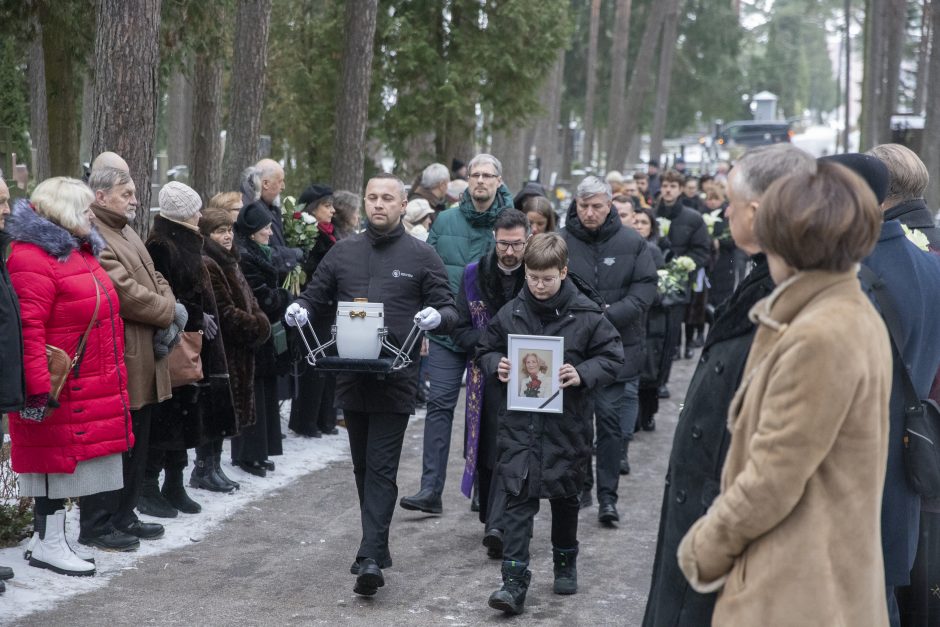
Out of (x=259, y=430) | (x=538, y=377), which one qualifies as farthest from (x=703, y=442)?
(x=259, y=430)

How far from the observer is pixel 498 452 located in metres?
6.55

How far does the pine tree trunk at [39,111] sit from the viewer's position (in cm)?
1642

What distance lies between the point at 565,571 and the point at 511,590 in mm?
572

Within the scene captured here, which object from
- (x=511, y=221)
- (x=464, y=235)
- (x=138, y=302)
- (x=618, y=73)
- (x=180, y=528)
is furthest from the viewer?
(x=618, y=73)

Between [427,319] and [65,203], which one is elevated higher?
[65,203]

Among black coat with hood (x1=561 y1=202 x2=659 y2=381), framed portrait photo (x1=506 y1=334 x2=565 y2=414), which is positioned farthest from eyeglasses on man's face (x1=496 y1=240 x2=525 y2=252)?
black coat with hood (x1=561 y1=202 x2=659 y2=381)

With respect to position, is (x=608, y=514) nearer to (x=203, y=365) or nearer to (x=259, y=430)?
(x=259, y=430)

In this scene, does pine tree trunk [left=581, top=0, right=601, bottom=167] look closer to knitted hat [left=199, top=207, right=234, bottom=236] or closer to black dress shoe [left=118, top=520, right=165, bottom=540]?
knitted hat [left=199, top=207, right=234, bottom=236]

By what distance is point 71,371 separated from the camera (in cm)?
643

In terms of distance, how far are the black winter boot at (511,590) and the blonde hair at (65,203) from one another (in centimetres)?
270

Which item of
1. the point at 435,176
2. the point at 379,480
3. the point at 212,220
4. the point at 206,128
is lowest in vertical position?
the point at 379,480

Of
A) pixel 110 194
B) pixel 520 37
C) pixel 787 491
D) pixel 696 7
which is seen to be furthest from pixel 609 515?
pixel 696 7

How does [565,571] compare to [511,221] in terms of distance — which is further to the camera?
[511,221]

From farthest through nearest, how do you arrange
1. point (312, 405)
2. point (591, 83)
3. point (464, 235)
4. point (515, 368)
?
point (591, 83) < point (312, 405) < point (464, 235) < point (515, 368)
